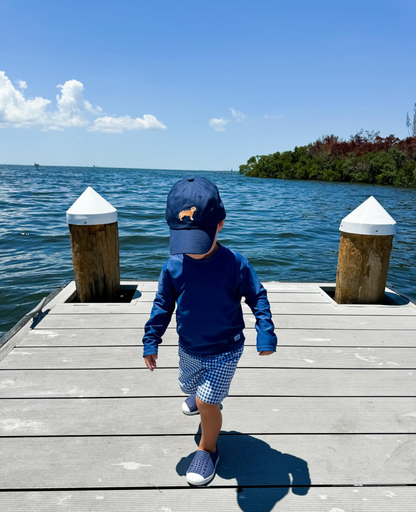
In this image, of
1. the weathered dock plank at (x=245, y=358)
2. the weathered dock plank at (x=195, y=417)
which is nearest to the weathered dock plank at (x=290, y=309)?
the weathered dock plank at (x=245, y=358)

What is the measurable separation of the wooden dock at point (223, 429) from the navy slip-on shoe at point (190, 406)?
0.06 m

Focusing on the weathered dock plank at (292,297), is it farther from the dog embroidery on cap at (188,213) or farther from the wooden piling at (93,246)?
the dog embroidery on cap at (188,213)

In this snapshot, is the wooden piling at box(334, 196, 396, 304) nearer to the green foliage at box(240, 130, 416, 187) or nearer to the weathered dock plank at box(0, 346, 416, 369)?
the weathered dock plank at box(0, 346, 416, 369)

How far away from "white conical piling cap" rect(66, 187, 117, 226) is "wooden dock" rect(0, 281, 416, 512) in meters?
0.94

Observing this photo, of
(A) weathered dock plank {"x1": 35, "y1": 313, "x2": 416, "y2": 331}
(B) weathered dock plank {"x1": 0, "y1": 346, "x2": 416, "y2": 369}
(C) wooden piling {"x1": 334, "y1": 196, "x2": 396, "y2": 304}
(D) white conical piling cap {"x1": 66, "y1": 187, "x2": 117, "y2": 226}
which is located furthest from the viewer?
(C) wooden piling {"x1": 334, "y1": 196, "x2": 396, "y2": 304}

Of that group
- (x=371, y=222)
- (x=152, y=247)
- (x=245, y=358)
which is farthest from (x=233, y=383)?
(x=152, y=247)

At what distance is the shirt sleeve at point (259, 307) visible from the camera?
5.61ft

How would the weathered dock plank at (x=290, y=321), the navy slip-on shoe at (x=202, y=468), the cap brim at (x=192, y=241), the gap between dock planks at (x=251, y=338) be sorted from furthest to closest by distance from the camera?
the weathered dock plank at (x=290, y=321) → the gap between dock planks at (x=251, y=338) → the navy slip-on shoe at (x=202, y=468) → the cap brim at (x=192, y=241)

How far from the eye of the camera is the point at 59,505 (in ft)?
5.26

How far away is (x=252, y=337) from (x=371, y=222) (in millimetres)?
1626

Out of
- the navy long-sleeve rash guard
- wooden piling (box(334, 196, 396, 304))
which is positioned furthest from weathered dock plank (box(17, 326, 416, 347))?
the navy long-sleeve rash guard

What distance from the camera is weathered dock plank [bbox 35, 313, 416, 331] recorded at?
11.0ft

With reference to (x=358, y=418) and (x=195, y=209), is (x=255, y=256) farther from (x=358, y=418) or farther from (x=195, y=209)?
(x=195, y=209)

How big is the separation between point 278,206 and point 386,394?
61.2ft
